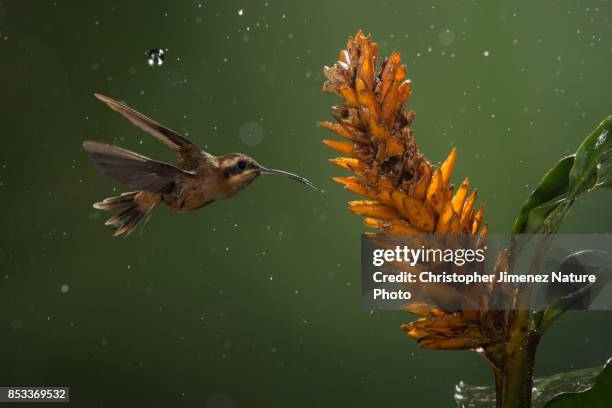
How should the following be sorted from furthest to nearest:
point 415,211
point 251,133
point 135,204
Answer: point 251,133 → point 135,204 → point 415,211

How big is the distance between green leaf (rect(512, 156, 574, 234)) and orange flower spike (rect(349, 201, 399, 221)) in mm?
79

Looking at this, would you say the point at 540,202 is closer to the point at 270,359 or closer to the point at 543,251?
the point at 543,251

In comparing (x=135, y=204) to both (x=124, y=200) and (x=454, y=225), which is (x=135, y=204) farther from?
(x=454, y=225)

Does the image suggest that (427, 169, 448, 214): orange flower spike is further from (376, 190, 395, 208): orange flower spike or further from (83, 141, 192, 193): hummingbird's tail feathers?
(83, 141, 192, 193): hummingbird's tail feathers

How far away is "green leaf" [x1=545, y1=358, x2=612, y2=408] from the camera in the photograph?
11.3 inches

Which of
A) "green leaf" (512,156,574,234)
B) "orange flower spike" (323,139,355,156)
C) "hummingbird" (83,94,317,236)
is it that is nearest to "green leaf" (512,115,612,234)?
"green leaf" (512,156,574,234)

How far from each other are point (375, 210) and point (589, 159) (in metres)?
0.12

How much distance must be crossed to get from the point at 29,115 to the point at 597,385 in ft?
4.70

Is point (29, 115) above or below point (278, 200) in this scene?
above

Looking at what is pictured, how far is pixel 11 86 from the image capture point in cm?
144

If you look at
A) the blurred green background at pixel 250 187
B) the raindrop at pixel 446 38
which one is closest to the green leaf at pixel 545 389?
the blurred green background at pixel 250 187

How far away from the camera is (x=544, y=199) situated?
0.33m

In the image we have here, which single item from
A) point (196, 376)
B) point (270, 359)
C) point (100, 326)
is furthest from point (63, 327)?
point (270, 359)

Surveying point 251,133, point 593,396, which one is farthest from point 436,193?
point 251,133
